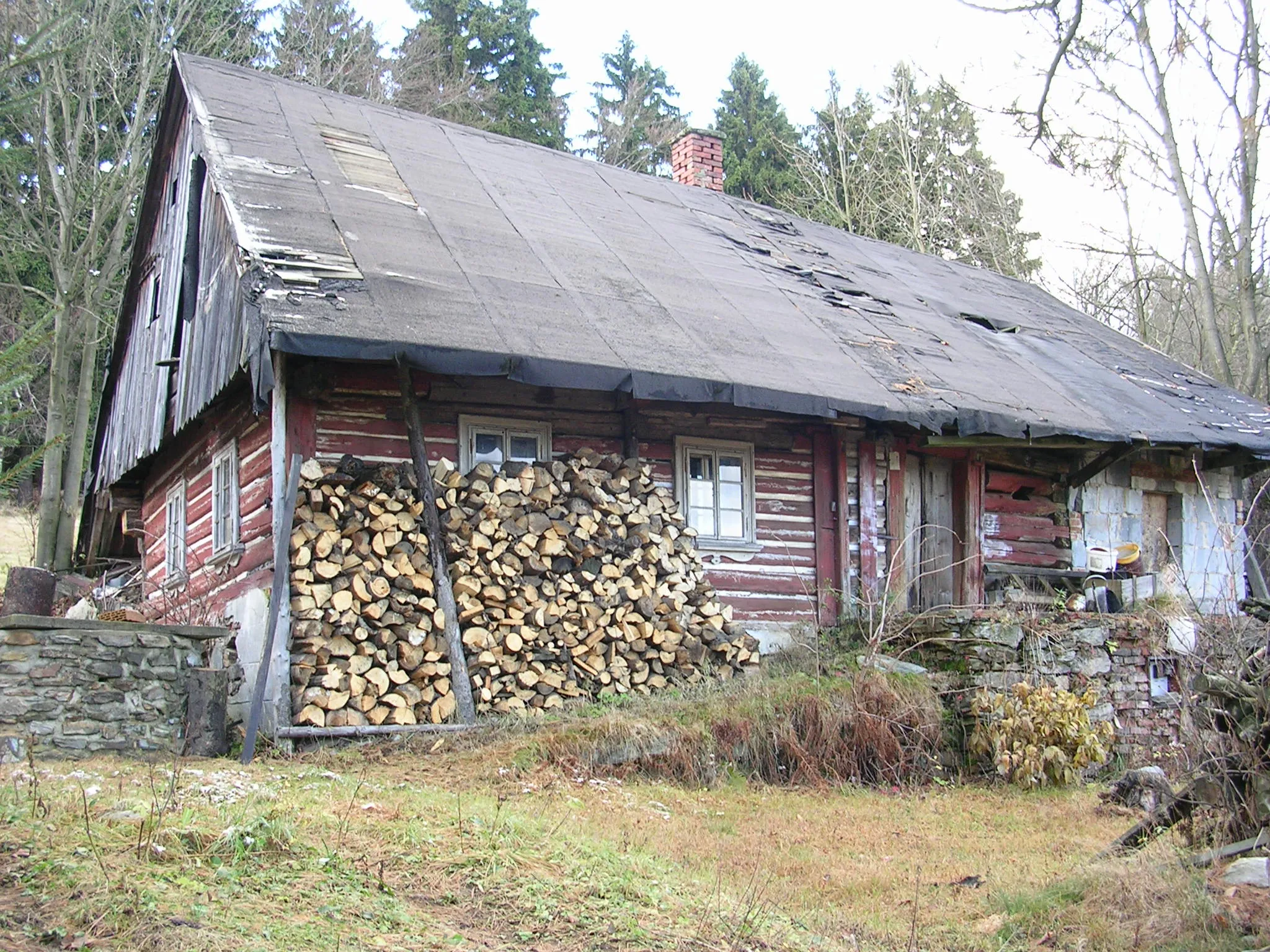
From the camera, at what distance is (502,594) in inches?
404

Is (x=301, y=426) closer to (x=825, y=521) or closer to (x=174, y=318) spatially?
(x=174, y=318)

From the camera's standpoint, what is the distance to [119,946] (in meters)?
4.23

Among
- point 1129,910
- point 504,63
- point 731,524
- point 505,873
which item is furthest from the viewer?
point 504,63

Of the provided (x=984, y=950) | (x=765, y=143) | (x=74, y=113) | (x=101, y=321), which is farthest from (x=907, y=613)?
(x=765, y=143)

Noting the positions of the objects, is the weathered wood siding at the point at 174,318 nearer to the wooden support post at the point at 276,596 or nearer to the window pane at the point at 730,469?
the wooden support post at the point at 276,596

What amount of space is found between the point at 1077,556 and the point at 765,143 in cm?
2233

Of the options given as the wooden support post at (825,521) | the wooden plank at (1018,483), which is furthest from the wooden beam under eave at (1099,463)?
the wooden support post at (825,521)

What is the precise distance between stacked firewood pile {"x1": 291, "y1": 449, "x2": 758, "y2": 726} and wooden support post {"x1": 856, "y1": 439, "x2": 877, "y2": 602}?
8.27ft

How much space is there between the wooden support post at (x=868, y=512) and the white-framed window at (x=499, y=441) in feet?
13.3

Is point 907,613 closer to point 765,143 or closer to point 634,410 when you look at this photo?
point 634,410

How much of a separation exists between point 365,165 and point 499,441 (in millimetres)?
3943

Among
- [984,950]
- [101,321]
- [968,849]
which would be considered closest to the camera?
[984,950]

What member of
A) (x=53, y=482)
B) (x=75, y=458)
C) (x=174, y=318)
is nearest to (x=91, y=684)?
(x=174, y=318)

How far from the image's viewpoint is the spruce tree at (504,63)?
106 feet
